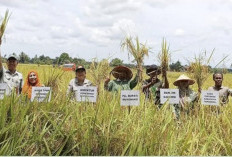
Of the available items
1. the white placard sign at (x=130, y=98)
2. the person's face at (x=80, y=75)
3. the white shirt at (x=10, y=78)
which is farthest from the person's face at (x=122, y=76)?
the white shirt at (x=10, y=78)

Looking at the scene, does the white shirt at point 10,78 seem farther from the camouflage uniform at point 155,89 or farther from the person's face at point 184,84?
the person's face at point 184,84

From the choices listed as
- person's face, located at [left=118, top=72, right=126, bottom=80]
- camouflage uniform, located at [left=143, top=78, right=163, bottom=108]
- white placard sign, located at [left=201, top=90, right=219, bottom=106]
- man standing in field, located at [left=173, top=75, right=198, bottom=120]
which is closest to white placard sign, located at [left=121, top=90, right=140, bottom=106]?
man standing in field, located at [left=173, top=75, right=198, bottom=120]

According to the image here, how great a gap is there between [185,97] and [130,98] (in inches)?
40.2

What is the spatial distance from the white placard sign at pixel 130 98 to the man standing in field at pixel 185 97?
64cm

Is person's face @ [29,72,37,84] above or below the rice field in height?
above

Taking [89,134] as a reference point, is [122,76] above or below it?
above

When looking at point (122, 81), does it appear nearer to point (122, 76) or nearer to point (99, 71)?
point (122, 76)

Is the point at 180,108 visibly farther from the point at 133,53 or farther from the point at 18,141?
the point at 18,141

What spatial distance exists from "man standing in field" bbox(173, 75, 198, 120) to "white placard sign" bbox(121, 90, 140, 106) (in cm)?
64

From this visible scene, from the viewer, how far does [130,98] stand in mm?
3156

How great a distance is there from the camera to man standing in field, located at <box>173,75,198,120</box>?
377 centimetres

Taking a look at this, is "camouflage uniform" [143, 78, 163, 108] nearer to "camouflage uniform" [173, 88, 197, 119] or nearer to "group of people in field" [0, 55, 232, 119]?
"group of people in field" [0, 55, 232, 119]

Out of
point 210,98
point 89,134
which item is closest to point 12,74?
point 89,134

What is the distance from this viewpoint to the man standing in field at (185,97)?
377cm
